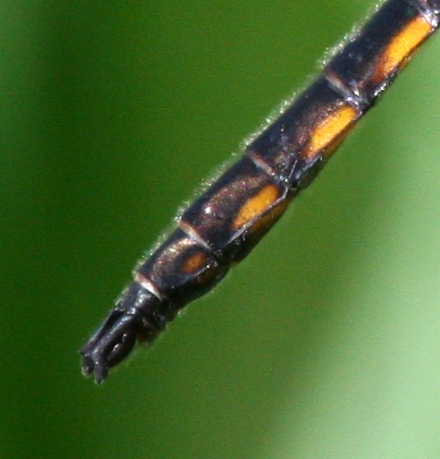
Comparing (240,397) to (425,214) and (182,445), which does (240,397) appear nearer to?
(182,445)

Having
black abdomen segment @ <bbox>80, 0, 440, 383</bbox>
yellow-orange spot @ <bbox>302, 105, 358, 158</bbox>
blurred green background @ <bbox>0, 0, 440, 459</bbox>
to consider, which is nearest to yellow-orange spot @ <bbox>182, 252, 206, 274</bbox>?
black abdomen segment @ <bbox>80, 0, 440, 383</bbox>

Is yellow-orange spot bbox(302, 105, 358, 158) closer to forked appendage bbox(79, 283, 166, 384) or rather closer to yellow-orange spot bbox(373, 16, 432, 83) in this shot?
yellow-orange spot bbox(373, 16, 432, 83)

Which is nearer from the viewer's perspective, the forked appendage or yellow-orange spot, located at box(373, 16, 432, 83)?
the forked appendage

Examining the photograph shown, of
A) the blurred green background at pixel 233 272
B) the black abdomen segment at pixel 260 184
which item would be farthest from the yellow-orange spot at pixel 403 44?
the blurred green background at pixel 233 272

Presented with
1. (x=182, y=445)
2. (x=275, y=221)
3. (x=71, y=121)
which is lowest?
(x=182, y=445)

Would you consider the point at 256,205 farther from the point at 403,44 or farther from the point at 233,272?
the point at 233,272

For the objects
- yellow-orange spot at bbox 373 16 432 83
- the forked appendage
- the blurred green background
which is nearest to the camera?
the forked appendage

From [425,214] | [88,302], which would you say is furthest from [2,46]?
[425,214]
